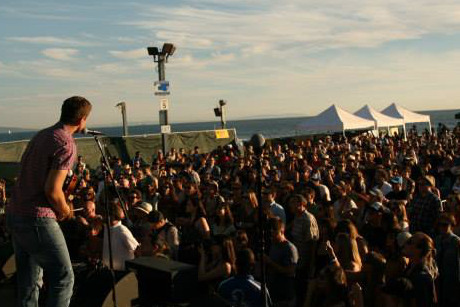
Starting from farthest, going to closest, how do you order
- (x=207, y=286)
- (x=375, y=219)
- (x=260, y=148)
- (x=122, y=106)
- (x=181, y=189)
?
(x=122, y=106)
(x=181, y=189)
(x=375, y=219)
(x=207, y=286)
(x=260, y=148)

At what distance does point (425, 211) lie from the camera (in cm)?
788

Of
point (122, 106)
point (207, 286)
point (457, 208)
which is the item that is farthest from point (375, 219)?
point (122, 106)

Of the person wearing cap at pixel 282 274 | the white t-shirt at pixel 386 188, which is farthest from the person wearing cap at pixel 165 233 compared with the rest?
the white t-shirt at pixel 386 188

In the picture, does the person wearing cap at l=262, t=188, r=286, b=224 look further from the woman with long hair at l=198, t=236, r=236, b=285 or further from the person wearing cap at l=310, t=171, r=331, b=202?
the woman with long hair at l=198, t=236, r=236, b=285

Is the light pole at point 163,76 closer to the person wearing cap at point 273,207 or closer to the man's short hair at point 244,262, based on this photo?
the person wearing cap at point 273,207

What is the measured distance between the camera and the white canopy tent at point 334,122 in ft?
78.1

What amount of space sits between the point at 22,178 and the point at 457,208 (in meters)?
5.86

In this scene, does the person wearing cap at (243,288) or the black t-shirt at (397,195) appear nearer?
the person wearing cap at (243,288)

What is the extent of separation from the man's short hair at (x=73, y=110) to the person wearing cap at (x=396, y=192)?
687 cm

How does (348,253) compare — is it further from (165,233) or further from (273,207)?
(273,207)

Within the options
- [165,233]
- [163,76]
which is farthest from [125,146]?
[165,233]

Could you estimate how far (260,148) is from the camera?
4398mm

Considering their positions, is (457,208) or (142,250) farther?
(457,208)

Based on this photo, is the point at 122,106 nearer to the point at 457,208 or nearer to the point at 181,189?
the point at 181,189
